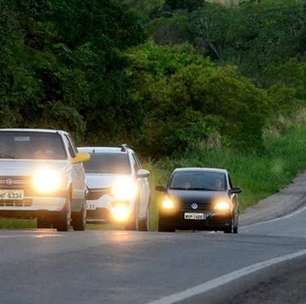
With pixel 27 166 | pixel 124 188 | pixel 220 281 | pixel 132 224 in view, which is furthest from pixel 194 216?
pixel 220 281

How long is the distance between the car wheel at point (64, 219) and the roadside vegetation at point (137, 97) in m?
13.2

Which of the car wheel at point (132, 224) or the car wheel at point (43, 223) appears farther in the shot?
the car wheel at point (132, 224)

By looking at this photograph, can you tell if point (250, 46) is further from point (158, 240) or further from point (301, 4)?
point (158, 240)

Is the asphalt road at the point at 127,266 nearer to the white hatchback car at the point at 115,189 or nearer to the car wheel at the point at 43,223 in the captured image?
the car wheel at the point at 43,223

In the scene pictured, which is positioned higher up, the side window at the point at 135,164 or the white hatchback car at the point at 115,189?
the side window at the point at 135,164

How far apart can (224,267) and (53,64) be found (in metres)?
29.7

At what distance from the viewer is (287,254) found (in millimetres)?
15891

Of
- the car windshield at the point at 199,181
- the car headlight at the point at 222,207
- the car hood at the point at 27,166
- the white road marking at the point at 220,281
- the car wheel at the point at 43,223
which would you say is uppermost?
the car windshield at the point at 199,181

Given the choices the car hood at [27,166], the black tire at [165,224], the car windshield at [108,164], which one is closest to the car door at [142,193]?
the car windshield at [108,164]

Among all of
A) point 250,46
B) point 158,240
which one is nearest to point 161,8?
point 250,46

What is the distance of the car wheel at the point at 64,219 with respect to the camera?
21.0 m

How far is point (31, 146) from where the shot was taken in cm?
2162

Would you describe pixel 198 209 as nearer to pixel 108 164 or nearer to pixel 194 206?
pixel 194 206

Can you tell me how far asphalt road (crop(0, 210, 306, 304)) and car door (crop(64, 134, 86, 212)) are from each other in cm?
300
